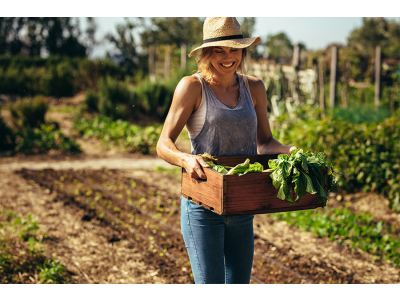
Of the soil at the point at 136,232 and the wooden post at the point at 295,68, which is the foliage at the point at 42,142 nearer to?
the soil at the point at 136,232

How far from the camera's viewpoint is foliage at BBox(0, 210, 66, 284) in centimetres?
353

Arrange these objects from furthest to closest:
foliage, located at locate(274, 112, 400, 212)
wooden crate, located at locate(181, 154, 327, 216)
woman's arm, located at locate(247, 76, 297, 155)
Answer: foliage, located at locate(274, 112, 400, 212), woman's arm, located at locate(247, 76, 297, 155), wooden crate, located at locate(181, 154, 327, 216)

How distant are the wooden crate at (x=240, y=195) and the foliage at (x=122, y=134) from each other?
22.0ft

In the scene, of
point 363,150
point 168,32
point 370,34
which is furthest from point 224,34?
point 370,34

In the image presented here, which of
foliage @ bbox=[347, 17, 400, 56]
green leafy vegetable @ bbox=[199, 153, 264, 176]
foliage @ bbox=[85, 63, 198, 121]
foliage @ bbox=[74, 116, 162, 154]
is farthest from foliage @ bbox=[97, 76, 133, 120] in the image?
foliage @ bbox=[347, 17, 400, 56]

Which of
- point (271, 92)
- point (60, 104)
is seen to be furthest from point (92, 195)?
point (60, 104)

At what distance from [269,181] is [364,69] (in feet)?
54.8

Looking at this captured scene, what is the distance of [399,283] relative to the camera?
360cm

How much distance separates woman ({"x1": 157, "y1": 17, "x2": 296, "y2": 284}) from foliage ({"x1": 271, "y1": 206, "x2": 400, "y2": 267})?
7.78ft

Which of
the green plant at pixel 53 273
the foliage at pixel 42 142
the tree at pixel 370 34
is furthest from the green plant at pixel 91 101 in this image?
the tree at pixel 370 34

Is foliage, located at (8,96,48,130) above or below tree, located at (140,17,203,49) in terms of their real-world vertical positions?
below

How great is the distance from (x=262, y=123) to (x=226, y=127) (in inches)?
15.1

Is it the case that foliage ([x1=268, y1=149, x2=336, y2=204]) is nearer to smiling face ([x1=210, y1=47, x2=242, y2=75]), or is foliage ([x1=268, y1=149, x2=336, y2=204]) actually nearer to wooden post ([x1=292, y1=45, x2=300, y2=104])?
smiling face ([x1=210, y1=47, x2=242, y2=75])

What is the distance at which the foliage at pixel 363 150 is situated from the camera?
514 cm
